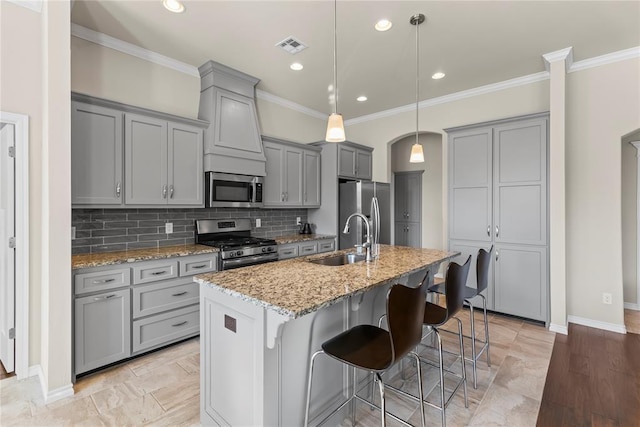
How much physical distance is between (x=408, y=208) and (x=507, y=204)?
2.77 m

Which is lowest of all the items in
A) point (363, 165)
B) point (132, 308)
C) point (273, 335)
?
point (132, 308)

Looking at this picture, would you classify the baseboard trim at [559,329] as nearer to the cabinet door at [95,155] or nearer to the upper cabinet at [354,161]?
the upper cabinet at [354,161]

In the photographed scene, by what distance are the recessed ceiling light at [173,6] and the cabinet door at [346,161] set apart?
106 inches

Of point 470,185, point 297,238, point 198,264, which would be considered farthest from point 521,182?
point 198,264

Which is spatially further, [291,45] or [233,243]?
[233,243]

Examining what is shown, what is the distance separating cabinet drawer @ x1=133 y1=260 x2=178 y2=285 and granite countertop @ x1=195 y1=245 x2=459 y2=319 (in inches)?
46.2

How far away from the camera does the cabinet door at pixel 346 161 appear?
15.5 ft
